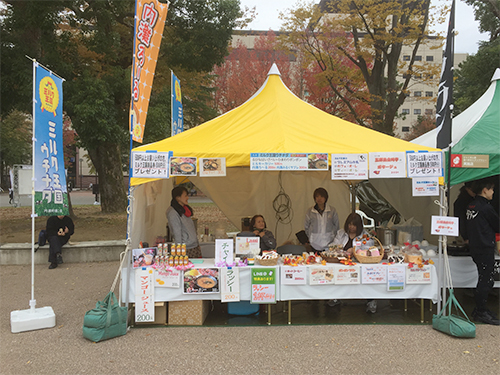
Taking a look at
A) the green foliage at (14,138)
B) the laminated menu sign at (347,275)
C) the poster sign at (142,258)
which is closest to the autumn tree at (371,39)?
the laminated menu sign at (347,275)

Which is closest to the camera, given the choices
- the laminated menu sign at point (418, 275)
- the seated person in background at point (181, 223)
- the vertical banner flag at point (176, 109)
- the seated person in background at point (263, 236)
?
the laminated menu sign at point (418, 275)

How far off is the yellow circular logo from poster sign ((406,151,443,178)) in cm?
415

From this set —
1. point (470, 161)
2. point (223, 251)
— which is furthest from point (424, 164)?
point (223, 251)

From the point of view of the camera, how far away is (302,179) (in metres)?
7.52

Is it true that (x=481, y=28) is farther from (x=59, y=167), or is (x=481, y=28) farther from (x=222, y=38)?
(x=59, y=167)

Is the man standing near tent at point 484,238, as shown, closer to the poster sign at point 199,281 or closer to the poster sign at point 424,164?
the poster sign at point 424,164

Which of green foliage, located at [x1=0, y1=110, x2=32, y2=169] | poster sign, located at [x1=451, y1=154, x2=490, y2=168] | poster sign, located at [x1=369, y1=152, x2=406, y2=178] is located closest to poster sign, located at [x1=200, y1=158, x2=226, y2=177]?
poster sign, located at [x1=369, y1=152, x2=406, y2=178]

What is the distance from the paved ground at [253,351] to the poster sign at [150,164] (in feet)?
5.62

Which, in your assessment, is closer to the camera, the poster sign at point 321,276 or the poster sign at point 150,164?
the poster sign at point 150,164

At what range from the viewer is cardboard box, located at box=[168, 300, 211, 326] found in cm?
430

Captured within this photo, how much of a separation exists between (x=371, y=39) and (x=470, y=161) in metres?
7.15

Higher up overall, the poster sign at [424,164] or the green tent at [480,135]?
the green tent at [480,135]

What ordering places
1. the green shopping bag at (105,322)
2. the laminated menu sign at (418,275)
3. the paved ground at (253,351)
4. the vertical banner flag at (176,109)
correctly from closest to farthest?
1. the paved ground at (253,351)
2. the green shopping bag at (105,322)
3. the laminated menu sign at (418,275)
4. the vertical banner flag at (176,109)

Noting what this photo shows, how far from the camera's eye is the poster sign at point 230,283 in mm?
4262
